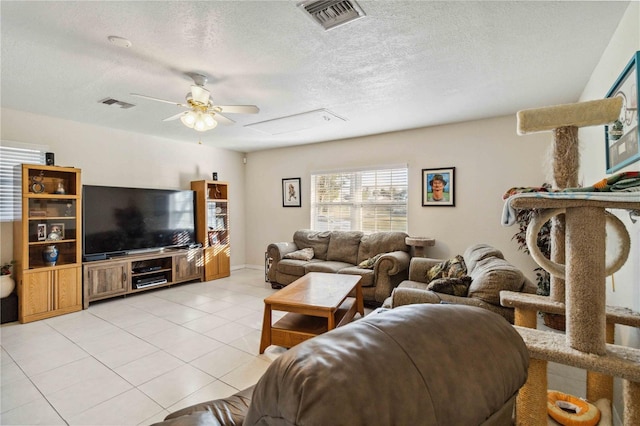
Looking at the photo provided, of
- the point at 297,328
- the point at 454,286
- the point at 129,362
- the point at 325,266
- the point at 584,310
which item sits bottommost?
the point at 129,362

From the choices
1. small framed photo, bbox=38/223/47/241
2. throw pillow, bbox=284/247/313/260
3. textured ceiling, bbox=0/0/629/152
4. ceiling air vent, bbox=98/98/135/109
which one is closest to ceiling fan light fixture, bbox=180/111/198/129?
textured ceiling, bbox=0/0/629/152

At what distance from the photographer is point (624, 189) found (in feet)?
3.45

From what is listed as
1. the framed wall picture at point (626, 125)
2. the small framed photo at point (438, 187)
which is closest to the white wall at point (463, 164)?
the small framed photo at point (438, 187)

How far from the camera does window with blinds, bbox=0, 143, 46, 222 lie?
363cm

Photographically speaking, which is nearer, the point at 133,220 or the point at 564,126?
the point at 564,126

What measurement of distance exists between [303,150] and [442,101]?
116 inches

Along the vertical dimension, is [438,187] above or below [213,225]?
above

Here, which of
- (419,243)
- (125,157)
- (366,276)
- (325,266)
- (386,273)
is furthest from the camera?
(125,157)

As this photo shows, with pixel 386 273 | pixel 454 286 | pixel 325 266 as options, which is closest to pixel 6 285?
pixel 325 266

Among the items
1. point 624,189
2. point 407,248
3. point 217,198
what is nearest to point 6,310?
point 217,198

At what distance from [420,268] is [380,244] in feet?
3.06

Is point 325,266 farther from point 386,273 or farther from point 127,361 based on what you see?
point 127,361

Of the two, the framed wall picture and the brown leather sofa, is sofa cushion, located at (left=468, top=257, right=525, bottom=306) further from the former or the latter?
the brown leather sofa

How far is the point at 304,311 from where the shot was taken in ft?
8.50
